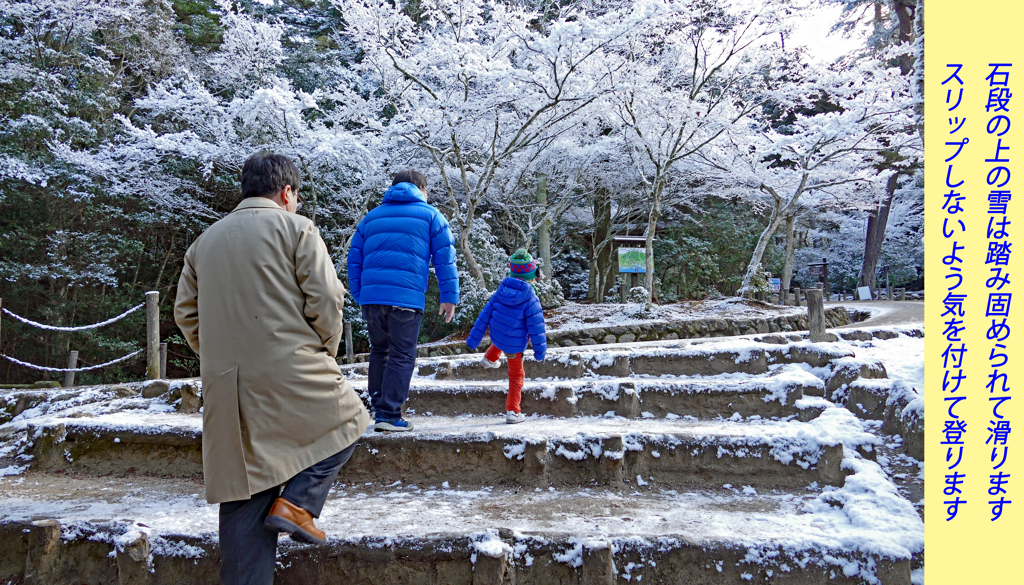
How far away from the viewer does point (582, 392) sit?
13.3ft

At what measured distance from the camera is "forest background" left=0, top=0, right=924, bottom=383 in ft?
29.0

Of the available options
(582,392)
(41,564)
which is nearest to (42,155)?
(41,564)

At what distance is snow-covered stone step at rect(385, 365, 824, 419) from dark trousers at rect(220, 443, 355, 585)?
2348 millimetres

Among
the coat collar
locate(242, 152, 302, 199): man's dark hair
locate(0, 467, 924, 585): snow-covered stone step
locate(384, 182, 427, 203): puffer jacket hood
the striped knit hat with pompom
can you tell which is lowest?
locate(0, 467, 924, 585): snow-covered stone step

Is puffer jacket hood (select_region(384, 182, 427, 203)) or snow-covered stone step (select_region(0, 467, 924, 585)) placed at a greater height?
puffer jacket hood (select_region(384, 182, 427, 203))

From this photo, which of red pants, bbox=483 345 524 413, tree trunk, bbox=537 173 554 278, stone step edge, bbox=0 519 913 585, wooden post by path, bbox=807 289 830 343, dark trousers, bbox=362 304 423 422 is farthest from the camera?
tree trunk, bbox=537 173 554 278

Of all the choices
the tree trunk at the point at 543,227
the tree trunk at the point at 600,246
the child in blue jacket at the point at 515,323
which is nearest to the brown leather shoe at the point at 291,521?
the child in blue jacket at the point at 515,323

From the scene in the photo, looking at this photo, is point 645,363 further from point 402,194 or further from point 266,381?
point 266,381

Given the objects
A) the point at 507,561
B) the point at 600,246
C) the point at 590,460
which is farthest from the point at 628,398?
the point at 600,246

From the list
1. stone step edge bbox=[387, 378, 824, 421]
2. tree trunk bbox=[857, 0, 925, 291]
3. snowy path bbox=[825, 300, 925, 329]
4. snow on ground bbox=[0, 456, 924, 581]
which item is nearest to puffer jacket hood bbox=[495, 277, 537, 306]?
stone step edge bbox=[387, 378, 824, 421]

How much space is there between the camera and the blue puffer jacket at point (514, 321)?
377cm

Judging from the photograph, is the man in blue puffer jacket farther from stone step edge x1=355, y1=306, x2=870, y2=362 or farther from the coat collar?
stone step edge x1=355, y1=306, x2=870, y2=362

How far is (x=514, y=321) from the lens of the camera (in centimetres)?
380
